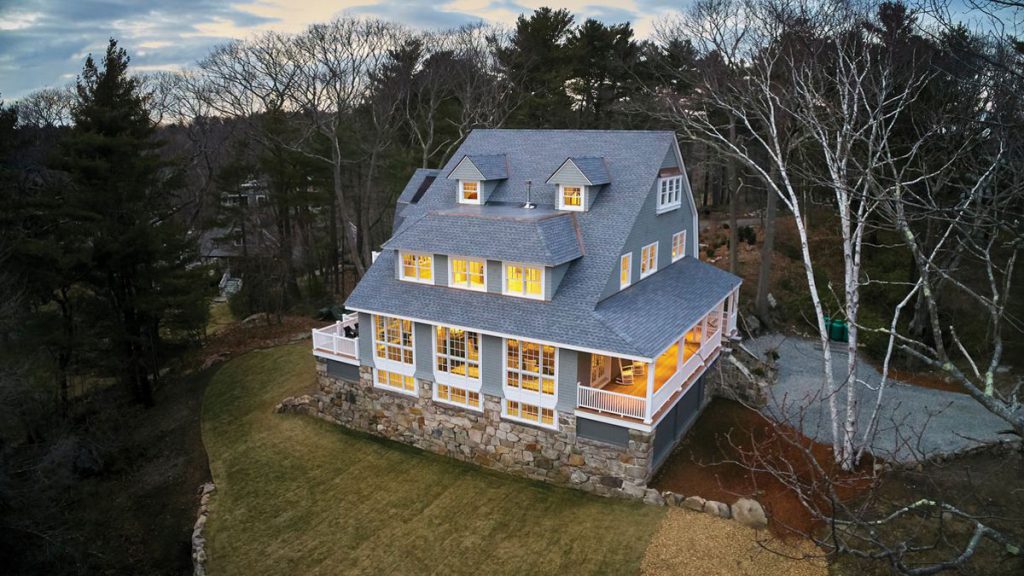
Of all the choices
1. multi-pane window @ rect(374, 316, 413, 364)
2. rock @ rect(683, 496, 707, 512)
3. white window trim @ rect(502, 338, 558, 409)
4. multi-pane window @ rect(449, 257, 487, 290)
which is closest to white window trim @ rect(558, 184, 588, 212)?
multi-pane window @ rect(449, 257, 487, 290)

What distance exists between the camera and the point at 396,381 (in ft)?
63.8

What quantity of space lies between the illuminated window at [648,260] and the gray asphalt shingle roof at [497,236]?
2629mm

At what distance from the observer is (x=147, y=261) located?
2338 centimetres

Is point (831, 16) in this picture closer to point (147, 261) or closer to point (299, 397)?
point (299, 397)

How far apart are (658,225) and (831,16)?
7.52 m

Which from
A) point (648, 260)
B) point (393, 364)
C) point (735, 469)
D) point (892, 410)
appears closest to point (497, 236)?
point (393, 364)

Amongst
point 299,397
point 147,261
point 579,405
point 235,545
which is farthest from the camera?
point 147,261

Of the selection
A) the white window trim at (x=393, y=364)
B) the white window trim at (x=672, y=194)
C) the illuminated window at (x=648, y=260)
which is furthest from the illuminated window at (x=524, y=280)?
the white window trim at (x=672, y=194)

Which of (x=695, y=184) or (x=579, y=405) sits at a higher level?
(x=695, y=184)

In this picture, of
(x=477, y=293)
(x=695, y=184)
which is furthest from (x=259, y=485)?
(x=695, y=184)

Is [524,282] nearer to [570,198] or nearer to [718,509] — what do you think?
[570,198]

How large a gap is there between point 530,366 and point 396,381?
4928mm

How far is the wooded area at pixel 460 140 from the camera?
44.0 ft

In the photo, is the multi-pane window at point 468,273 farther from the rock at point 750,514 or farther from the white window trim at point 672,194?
the rock at point 750,514
